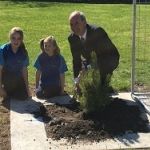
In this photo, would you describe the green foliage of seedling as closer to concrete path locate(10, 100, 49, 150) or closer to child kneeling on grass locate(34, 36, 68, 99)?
concrete path locate(10, 100, 49, 150)

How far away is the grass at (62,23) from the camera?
9469 millimetres

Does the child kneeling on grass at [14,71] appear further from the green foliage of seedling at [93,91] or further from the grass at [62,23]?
the green foliage of seedling at [93,91]

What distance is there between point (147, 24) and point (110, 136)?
333 inches

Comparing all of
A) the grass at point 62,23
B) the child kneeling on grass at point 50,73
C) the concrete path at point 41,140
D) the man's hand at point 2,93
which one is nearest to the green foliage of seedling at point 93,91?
the concrete path at point 41,140

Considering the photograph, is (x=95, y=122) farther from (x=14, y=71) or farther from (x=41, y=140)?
(x=14, y=71)

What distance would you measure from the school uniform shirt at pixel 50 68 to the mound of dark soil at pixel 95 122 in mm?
666

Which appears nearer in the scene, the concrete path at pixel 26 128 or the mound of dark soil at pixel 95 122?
the concrete path at pixel 26 128

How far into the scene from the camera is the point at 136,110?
6.86m

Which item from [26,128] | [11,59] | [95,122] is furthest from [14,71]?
[95,122]

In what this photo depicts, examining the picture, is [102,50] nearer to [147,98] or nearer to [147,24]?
[147,98]

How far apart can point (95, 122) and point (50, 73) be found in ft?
4.93

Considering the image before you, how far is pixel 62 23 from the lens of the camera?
1464 centimetres

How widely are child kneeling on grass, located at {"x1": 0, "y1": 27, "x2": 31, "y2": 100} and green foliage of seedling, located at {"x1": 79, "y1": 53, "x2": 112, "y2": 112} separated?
1266 millimetres

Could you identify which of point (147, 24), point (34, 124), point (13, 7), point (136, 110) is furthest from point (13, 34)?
point (13, 7)
